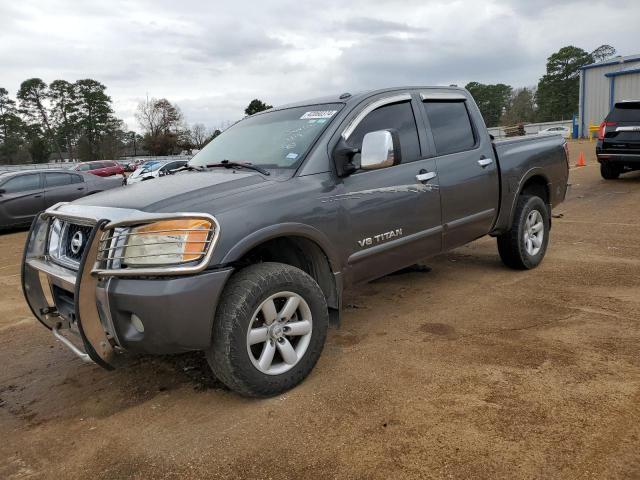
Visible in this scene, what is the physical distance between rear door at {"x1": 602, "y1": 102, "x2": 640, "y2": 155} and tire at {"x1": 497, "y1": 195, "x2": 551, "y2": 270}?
7.33m

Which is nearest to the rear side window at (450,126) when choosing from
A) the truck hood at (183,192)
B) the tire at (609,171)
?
the truck hood at (183,192)

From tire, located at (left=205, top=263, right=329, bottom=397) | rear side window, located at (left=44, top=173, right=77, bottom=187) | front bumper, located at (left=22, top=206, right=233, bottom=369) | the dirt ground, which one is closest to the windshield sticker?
tire, located at (left=205, top=263, right=329, bottom=397)

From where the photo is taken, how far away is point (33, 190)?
11.5 meters

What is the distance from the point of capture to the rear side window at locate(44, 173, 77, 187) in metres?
11.8

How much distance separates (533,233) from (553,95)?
269 feet

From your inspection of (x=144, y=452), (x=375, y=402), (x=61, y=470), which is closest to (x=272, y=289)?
(x=375, y=402)

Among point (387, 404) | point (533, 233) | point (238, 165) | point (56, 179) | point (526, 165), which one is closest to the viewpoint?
point (387, 404)

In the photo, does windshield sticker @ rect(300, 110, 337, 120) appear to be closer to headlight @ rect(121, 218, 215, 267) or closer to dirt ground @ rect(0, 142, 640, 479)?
headlight @ rect(121, 218, 215, 267)

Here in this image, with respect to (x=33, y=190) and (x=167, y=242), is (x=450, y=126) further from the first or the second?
(x=33, y=190)

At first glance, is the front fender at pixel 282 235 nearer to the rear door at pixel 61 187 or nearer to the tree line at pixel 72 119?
the rear door at pixel 61 187

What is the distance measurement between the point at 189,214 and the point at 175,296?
1.42ft

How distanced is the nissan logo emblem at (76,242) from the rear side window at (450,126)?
2.77 m

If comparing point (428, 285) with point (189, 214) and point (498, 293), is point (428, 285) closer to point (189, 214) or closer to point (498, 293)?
point (498, 293)

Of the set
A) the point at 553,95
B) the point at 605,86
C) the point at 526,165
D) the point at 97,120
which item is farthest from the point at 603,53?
the point at 526,165
